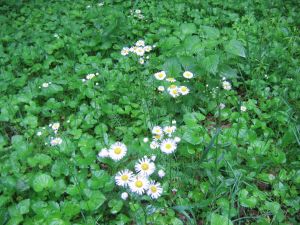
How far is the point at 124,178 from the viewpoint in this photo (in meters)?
2.05

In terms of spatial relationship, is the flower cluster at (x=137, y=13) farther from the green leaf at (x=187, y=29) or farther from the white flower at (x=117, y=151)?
the white flower at (x=117, y=151)

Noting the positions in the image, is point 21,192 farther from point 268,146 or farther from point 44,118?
point 268,146

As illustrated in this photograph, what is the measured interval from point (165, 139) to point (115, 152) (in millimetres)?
309

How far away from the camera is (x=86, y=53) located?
347 centimetres

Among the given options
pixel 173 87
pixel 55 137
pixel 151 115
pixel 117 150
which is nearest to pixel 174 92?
pixel 173 87

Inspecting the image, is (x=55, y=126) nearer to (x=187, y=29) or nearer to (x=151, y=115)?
(x=151, y=115)

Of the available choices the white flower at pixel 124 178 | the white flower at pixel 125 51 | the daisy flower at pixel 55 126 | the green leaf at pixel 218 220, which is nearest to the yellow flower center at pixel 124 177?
the white flower at pixel 124 178

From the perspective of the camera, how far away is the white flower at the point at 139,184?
1.96 meters

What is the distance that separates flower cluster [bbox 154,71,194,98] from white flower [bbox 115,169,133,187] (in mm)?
755

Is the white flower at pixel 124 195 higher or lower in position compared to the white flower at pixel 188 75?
lower

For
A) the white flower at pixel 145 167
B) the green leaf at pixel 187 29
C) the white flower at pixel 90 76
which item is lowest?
the white flower at pixel 90 76

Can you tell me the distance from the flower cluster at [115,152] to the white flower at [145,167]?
151 millimetres

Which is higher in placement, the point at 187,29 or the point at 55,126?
the point at 187,29

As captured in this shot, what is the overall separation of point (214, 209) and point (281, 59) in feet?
5.14
